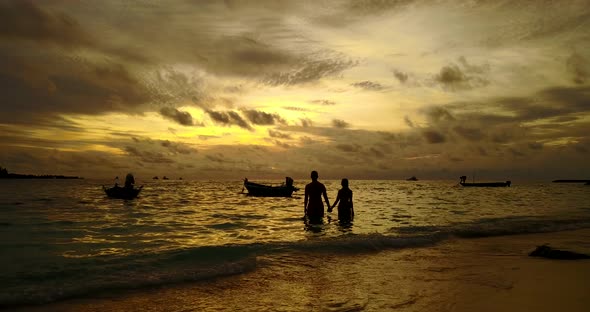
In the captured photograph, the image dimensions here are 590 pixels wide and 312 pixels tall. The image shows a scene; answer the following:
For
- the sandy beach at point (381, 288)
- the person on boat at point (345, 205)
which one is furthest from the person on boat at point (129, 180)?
the sandy beach at point (381, 288)

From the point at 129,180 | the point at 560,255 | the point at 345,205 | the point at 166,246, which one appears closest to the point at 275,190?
the point at 129,180

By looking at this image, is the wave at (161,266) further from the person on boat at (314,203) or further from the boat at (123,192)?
the boat at (123,192)

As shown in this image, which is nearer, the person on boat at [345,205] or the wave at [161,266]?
the wave at [161,266]

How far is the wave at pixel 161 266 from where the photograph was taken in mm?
8297

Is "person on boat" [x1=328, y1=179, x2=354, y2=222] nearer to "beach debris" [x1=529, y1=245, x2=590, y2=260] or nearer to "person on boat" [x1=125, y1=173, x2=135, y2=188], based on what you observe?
"beach debris" [x1=529, y1=245, x2=590, y2=260]

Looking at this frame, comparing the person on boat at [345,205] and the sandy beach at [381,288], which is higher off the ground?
the person on boat at [345,205]

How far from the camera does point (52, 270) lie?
1023 centimetres

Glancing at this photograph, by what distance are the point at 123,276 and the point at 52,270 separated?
236cm

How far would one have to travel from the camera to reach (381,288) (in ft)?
25.5

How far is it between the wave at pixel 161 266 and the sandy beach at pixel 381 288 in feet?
1.94

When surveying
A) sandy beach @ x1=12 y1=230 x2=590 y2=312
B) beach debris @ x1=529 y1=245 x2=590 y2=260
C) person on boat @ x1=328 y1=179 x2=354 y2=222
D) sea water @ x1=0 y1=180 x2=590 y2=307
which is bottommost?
sea water @ x1=0 y1=180 x2=590 y2=307

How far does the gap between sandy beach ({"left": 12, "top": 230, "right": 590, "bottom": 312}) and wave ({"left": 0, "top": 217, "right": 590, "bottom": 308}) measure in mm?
592

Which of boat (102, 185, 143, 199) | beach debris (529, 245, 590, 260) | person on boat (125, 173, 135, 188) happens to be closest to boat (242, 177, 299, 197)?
boat (102, 185, 143, 199)

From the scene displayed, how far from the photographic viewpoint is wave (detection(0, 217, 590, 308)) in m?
8.30
